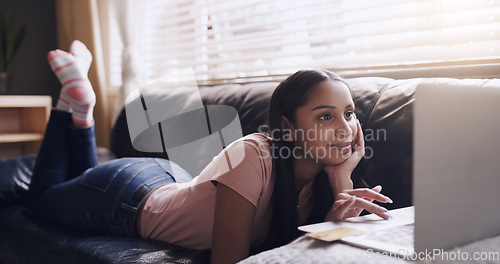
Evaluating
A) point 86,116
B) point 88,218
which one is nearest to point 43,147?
point 86,116

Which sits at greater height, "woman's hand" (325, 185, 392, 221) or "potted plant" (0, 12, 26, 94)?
"potted plant" (0, 12, 26, 94)

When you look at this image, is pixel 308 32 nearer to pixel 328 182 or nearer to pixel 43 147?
pixel 328 182

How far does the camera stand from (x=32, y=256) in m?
1.42

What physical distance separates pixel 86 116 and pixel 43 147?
209 mm

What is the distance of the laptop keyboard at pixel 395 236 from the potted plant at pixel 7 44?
2.93 metres

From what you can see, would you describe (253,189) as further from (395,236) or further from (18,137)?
(18,137)

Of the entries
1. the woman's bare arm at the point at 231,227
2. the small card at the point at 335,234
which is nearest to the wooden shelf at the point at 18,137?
the woman's bare arm at the point at 231,227

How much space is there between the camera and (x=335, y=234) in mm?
663

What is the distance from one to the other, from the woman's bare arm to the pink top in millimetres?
20

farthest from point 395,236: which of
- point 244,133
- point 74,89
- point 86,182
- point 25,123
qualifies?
point 25,123

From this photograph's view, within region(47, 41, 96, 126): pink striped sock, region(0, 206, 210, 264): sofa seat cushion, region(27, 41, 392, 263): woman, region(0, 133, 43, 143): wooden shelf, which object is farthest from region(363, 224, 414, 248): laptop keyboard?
region(0, 133, 43, 143): wooden shelf

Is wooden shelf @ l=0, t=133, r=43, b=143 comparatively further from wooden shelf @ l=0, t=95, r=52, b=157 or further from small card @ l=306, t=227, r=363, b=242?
small card @ l=306, t=227, r=363, b=242

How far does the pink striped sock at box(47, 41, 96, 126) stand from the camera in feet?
5.60

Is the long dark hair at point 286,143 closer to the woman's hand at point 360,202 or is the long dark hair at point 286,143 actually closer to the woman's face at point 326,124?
the woman's face at point 326,124
